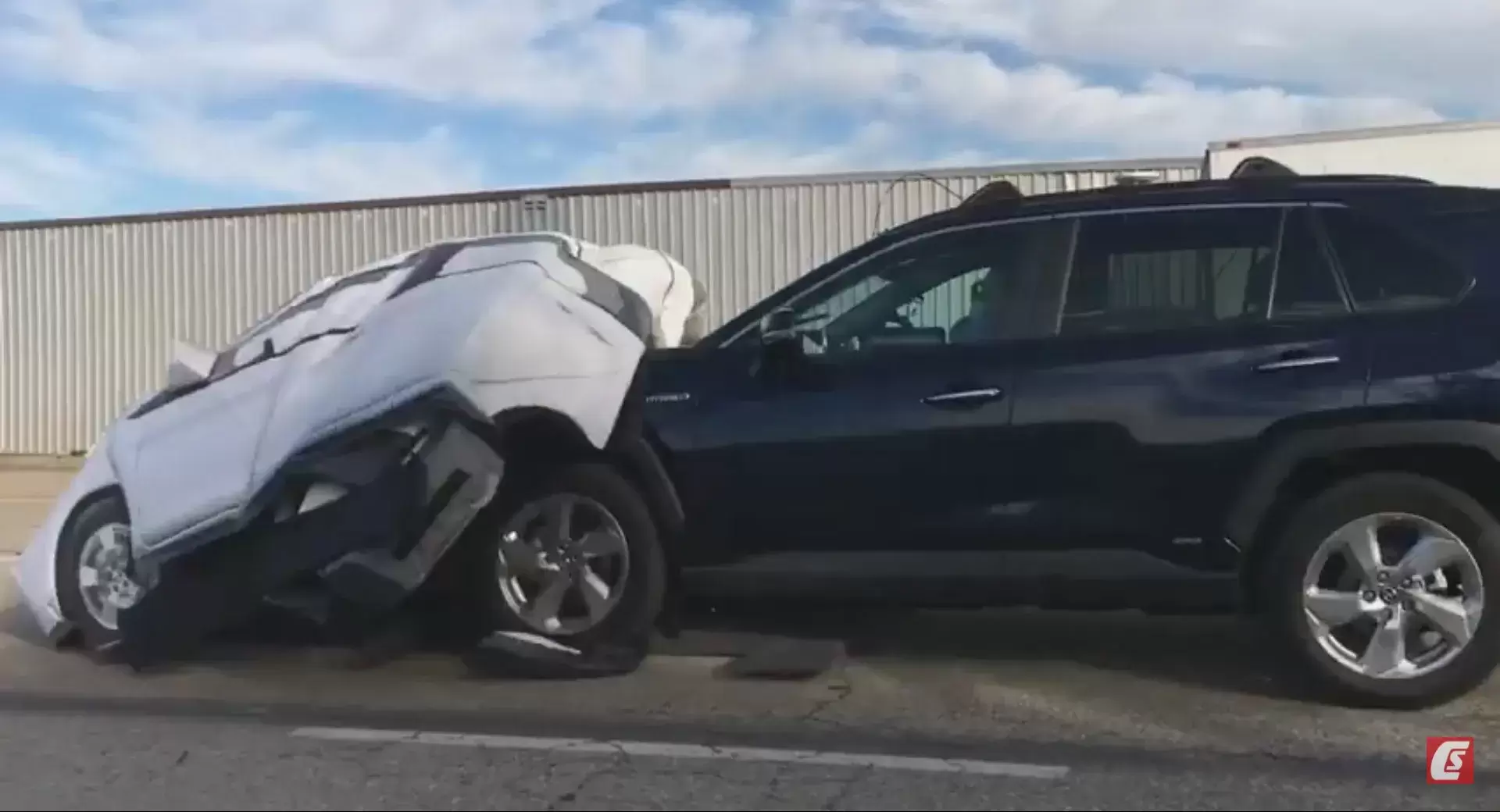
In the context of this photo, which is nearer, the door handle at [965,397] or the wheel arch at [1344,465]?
the wheel arch at [1344,465]

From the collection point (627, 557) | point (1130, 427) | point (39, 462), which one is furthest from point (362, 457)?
point (39, 462)

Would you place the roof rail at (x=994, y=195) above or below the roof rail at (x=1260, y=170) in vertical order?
below

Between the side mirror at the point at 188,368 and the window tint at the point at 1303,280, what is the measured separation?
455 cm

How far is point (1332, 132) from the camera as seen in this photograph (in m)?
11.6

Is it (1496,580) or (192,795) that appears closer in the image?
(192,795)

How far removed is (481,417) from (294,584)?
1082 millimetres

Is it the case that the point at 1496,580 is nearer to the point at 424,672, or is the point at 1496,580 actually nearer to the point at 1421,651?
the point at 1421,651

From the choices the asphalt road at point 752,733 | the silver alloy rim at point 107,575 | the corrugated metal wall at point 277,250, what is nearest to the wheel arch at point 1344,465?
the asphalt road at point 752,733

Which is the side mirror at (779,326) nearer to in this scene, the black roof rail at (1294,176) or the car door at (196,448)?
the black roof rail at (1294,176)

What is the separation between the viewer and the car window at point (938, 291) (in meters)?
5.65

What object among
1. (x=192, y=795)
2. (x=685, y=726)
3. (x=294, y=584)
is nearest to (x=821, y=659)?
(x=685, y=726)

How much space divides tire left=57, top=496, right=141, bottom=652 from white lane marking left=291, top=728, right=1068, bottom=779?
1.73 metres

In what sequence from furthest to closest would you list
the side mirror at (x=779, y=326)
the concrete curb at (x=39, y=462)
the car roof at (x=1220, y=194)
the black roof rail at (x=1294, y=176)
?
the concrete curb at (x=39, y=462)
the side mirror at (x=779, y=326)
the black roof rail at (x=1294, y=176)
the car roof at (x=1220, y=194)

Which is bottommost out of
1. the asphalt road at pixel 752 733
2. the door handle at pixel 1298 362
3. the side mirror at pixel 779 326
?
→ the asphalt road at pixel 752 733
